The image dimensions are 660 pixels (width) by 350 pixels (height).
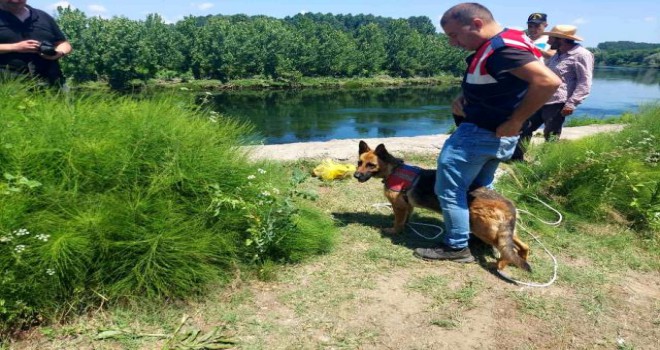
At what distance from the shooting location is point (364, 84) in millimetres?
53156

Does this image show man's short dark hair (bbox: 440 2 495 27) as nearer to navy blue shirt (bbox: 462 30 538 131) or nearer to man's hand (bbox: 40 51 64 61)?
navy blue shirt (bbox: 462 30 538 131)

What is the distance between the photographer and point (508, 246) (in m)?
3.38

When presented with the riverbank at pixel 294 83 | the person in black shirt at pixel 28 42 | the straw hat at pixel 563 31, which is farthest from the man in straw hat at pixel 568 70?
the riverbank at pixel 294 83

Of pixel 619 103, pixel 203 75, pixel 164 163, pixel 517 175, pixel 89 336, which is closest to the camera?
pixel 89 336

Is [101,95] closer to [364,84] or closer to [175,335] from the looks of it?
[175,335]

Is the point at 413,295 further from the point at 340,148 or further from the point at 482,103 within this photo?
the point at 340,148

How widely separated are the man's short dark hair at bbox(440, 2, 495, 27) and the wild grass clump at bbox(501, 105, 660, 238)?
253cm

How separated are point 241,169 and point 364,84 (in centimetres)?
5120

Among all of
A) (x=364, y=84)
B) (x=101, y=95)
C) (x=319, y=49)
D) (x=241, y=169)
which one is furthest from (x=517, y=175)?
(x=319, y=49)

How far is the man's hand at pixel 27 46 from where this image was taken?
13.2ft

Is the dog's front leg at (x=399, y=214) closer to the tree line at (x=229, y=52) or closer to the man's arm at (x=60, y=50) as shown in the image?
the man's arm at (x=60, y=50)

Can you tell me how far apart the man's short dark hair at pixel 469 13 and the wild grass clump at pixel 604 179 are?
253 cm

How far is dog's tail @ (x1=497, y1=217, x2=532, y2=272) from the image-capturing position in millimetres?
3373

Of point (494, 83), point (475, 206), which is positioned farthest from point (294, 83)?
point (494, 83)
